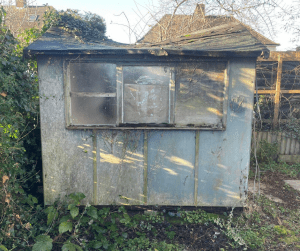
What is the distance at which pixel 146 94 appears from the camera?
4133mm

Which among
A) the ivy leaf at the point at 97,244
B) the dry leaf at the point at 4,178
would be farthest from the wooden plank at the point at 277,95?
the dry leaf at the point at 4,178

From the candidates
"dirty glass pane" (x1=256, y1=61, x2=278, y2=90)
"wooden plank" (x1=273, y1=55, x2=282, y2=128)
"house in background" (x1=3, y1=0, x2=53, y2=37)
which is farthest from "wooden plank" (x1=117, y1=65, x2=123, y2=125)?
"wooden plank" (x1=273, y1=55, x2=282, y2=128)

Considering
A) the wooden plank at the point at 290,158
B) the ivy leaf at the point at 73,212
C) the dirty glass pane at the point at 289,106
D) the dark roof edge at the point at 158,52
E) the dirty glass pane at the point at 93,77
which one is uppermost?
the dark roof edge at the point at 158,52

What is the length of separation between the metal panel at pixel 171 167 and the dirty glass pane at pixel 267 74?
4884mm

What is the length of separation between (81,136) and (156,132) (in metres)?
1.38

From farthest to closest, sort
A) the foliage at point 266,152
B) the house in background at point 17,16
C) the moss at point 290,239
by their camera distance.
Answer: the foliage at point 266,152 < the house in background at point 17,16 < the moss at point 290,239

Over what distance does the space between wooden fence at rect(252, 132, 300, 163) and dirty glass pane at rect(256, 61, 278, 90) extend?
1.58 meters

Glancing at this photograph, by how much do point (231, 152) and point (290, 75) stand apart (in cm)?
519

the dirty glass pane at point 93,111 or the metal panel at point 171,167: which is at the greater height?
the dirty glass pane at point 93,111

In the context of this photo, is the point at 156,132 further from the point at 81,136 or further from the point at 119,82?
the point at 81,136

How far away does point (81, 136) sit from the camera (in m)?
4.17

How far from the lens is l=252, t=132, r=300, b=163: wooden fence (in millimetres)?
7555

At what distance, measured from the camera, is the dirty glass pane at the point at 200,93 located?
4.09 metres

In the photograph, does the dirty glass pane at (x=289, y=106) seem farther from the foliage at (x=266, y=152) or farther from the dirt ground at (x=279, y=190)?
the dirt ground at (x=279, y=190)
